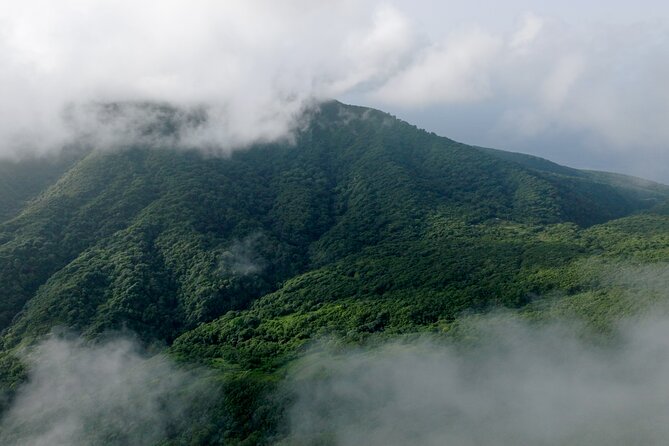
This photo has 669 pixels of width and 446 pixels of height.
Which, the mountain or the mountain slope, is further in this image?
the mountain slope

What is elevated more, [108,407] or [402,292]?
[402,292]

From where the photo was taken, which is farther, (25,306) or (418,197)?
(418,197)

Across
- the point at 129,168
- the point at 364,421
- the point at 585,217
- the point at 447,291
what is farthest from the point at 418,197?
the point at 364,421

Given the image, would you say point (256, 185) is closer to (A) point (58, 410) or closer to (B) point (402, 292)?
(B) point (402, 292)

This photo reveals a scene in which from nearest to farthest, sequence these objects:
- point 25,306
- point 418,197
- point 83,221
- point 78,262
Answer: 1. point 25,306
2. point 78,262
3. point 83,221
4. point 418,197

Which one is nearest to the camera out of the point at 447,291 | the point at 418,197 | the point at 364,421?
the point at 364,421

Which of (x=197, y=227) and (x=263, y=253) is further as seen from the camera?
(x=197, y=227)

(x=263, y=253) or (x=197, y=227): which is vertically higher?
(x=197, y=227)

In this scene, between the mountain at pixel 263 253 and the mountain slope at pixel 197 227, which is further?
the mountain slope at pixel 197 227
